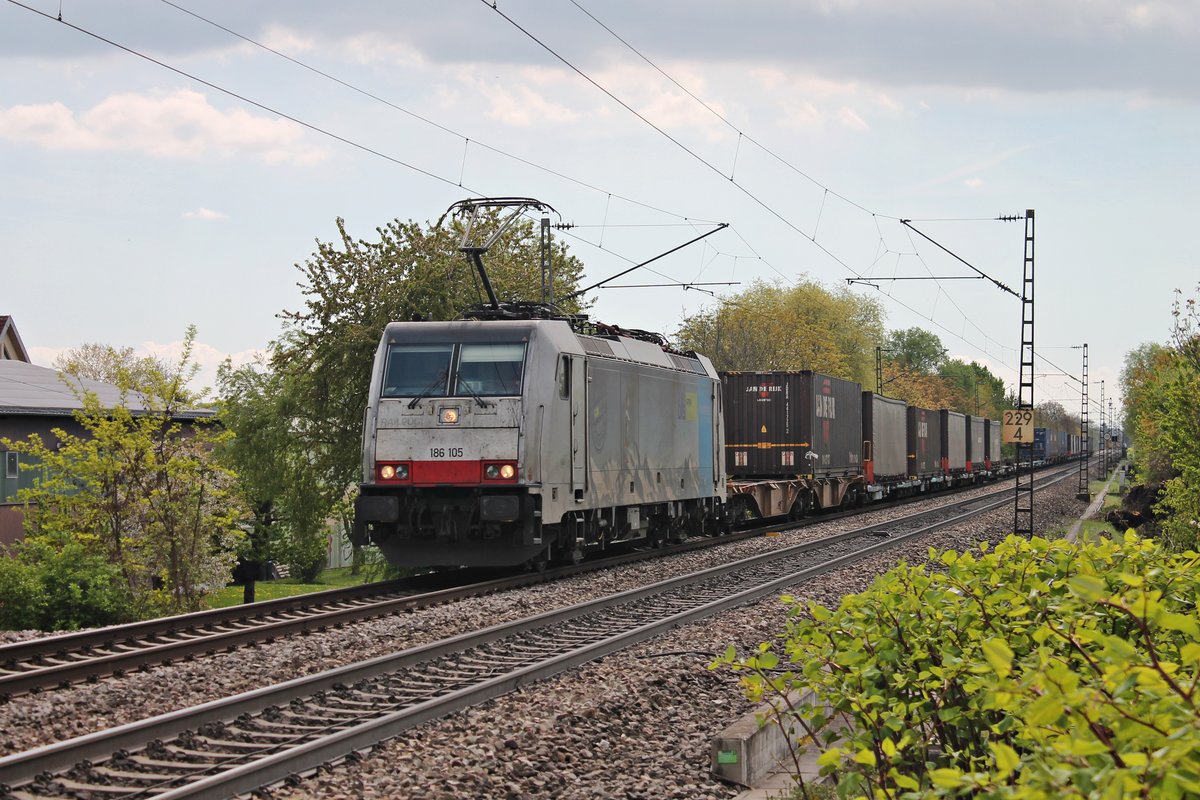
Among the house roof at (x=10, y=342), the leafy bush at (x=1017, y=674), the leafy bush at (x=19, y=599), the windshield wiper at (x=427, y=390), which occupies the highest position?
the house roof at (x=10, y=342)

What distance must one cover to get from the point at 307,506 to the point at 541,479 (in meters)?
18.0

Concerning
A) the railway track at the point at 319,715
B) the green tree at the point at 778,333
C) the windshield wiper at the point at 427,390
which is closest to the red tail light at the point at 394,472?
the windshield wiper at the point at 427,390

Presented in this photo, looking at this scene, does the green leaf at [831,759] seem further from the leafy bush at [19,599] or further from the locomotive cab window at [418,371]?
the leafy bush at [19,599]

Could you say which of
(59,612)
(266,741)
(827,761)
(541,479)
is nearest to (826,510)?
(541,479)

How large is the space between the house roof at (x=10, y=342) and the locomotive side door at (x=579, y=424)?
48.7 metres

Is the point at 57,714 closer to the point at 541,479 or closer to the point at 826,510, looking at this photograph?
the point at 541,479

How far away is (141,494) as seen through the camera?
18594 millimetres

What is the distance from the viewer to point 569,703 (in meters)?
8.35

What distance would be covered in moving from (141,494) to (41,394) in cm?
1473

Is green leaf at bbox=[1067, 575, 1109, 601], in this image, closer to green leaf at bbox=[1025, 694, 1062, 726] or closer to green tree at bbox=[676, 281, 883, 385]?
green leaf at bbox=[1025, 694, 1062, 726]

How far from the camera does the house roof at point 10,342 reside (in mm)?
57312

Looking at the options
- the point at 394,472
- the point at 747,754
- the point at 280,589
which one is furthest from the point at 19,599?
the point at 280,589

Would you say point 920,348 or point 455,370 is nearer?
point 455,370

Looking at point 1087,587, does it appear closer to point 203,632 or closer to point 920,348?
point 203,632
